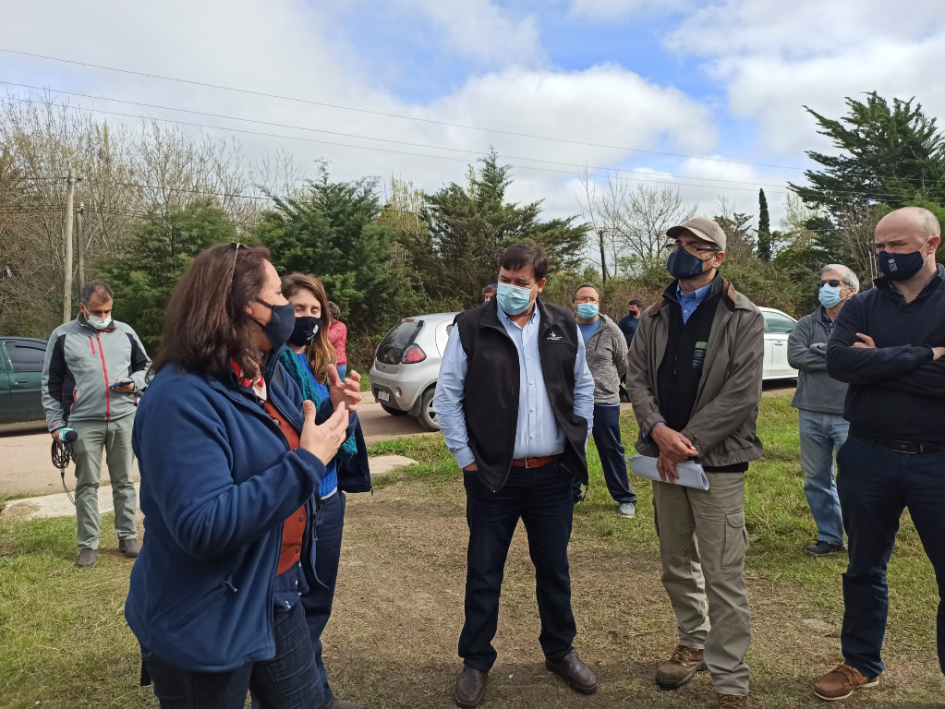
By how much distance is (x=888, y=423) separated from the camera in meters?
3.13

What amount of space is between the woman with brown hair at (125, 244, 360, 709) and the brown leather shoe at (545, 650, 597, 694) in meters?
1.92

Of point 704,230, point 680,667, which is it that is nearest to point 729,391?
point 704,230

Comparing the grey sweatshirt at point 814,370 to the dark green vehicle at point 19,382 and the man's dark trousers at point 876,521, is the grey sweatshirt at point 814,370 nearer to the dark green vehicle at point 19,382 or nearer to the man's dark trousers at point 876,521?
the man's dark trousers at point 876,521

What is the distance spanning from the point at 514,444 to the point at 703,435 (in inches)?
34.4

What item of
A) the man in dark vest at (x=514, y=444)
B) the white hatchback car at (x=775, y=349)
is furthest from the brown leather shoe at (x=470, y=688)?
the white hatchback car at (x=775, y=349)

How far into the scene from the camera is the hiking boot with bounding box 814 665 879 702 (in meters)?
3.20

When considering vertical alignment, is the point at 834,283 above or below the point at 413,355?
above

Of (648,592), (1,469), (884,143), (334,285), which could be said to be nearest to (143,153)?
(334,285)

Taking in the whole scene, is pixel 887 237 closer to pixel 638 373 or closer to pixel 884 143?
pixel 638 373

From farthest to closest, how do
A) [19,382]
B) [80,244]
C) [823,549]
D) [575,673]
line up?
1. [80,244]
2. [19,382]
3. [823,549]
4. [575,673]

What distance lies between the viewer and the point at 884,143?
31.8 m

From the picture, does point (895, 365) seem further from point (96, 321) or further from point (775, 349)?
point (775, 349)

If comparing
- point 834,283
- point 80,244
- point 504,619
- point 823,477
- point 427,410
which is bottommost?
point 504,619

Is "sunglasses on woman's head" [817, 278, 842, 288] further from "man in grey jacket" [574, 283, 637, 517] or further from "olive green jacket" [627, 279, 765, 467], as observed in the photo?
"olive green jacket" [627, 279, 765, 467]
